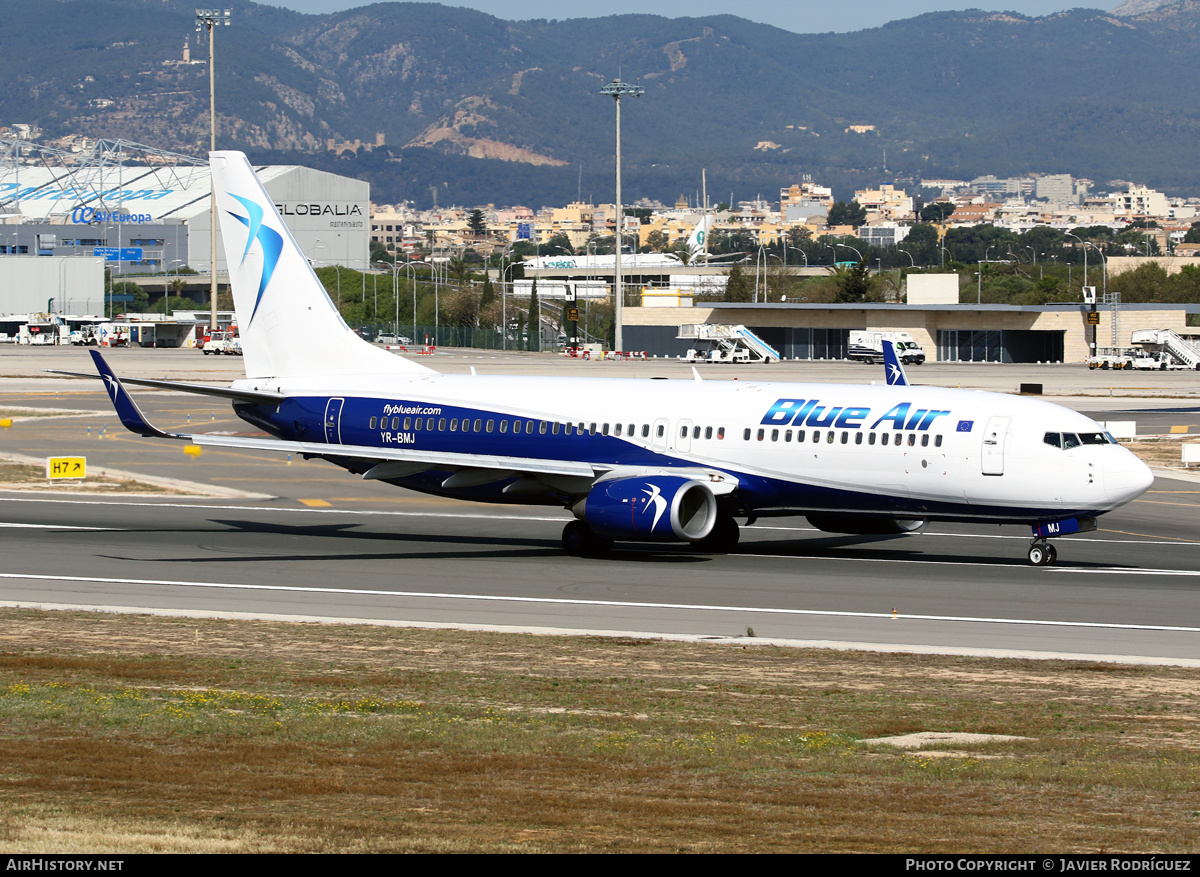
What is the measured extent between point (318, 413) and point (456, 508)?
24.0ft

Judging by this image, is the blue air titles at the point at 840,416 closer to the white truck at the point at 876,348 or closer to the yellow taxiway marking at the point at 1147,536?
the yellow taxiway marking at the point at 1147,536

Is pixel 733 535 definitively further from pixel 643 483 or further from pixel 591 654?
pixel 591 654

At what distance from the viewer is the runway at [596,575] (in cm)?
2478

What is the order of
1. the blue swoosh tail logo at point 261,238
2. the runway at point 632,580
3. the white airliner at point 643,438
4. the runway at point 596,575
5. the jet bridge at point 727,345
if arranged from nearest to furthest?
the runway at point 632,580 → the runway at point 596,575 → the white airliner at point 643,438 → the blue swoosh tail logo at point 261,238 → the jet bridge at point 727,345

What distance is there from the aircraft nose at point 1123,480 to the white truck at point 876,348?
102285 millimetres

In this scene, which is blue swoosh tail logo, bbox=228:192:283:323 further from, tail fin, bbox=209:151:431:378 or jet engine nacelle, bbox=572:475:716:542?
jet engine nacelle, bbox=572:475:716:542

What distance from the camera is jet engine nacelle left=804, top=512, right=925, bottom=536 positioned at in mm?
32531

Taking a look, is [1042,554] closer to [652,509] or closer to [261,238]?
[652,509]

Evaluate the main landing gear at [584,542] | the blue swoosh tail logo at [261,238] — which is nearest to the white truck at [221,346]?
the blue swoosh tail logo at [261,238]

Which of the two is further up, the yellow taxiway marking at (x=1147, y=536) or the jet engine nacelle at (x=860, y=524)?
the jet engine nacelle at (x=860, y=524)

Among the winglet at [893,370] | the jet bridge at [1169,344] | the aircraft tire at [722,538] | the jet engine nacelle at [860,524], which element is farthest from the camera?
the jet bridge at [1169,344]

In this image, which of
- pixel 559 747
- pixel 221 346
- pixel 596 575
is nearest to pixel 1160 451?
pixel 596 575
